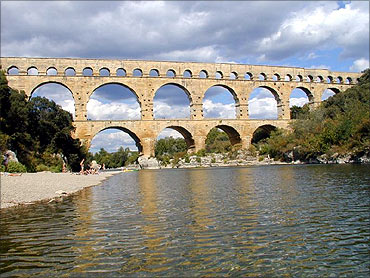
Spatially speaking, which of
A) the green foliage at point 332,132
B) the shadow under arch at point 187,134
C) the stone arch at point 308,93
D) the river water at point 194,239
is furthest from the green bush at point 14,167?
the stone arch at point 308,93

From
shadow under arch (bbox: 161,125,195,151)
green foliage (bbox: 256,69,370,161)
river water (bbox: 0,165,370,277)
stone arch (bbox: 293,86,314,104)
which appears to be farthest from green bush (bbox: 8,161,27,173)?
stone arch (bbox: 293,86,314,104)

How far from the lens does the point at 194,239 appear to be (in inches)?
213

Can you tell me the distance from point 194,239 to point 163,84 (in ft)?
116

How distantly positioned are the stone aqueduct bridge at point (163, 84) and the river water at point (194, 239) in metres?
29.6

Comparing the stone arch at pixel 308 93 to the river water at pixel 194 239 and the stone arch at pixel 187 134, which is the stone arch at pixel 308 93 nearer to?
the stone arch at pixel 187 134

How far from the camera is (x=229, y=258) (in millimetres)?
4480

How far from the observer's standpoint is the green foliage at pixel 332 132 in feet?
93.7

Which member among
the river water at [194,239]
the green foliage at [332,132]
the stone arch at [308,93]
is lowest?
the river water at [194,239]

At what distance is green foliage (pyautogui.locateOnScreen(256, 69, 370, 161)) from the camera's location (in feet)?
93.7

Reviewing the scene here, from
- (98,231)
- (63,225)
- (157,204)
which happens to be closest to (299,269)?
(98,231)

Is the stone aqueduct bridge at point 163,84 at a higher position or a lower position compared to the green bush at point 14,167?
higher

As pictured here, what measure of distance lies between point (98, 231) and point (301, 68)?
146 feet

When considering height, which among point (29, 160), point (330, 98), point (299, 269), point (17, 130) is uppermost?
point (330, 98)

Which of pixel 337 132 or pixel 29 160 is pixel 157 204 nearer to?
pixel 29 160
